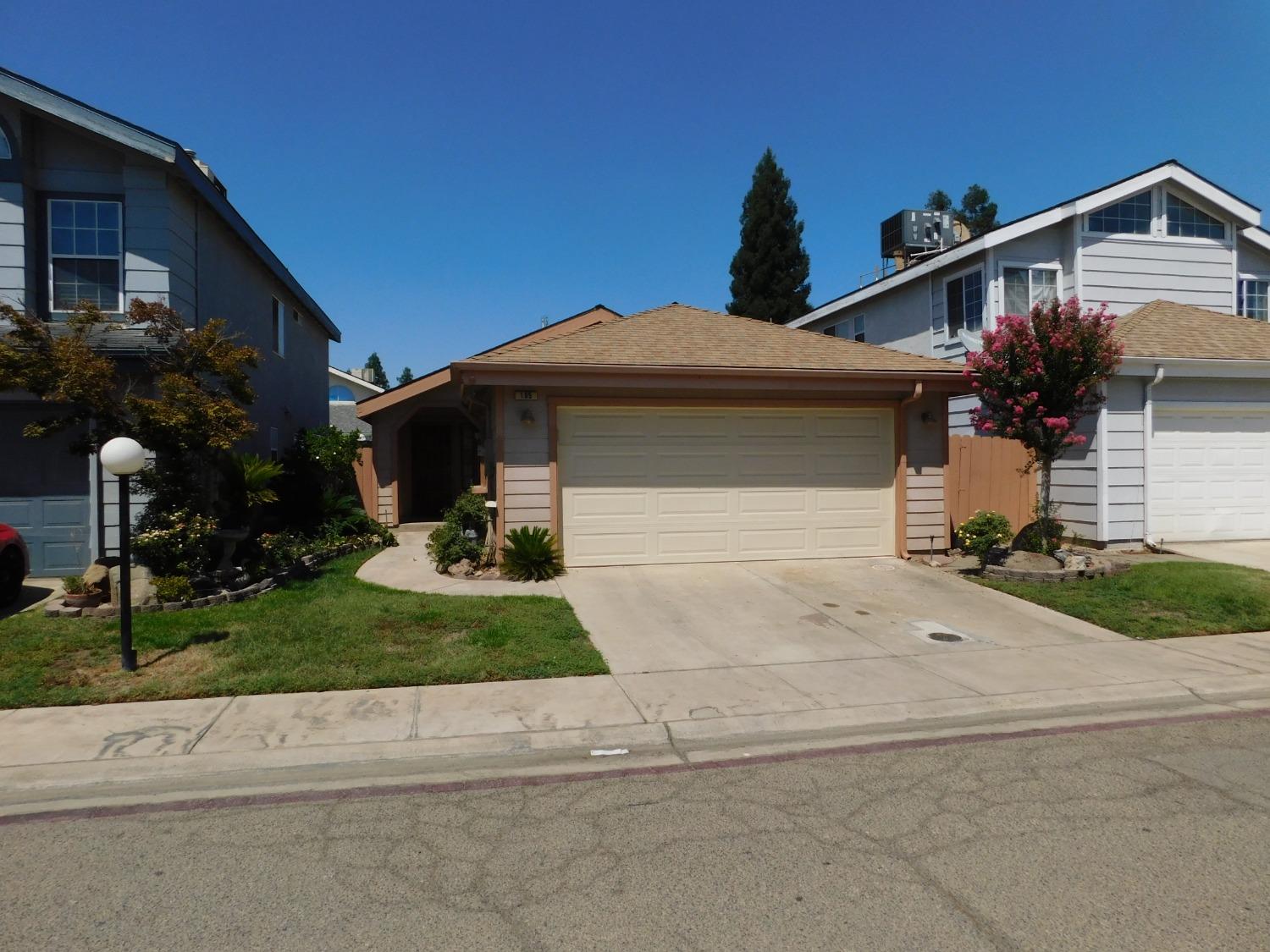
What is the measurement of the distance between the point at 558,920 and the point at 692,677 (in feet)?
11.0

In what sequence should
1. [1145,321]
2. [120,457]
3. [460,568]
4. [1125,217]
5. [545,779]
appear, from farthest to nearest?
1. [1125,217]
2. [1145,321]
3. [460,568]
4. [120,457]
5. [545,779]

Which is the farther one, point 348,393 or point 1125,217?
point 348,393

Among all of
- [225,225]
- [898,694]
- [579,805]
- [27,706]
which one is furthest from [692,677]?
[225,225]

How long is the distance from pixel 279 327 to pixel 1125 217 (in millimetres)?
16854

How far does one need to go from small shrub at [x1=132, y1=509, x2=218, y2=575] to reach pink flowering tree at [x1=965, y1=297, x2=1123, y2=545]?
9.80m

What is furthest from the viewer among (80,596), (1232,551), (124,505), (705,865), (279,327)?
(279,327)

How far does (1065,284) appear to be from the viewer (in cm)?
1512

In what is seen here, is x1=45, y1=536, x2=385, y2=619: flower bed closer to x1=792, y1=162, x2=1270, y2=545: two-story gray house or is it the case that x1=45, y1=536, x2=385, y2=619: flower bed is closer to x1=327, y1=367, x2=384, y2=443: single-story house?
x1=792, y1=162, x2=1270, y2=545: two-story gray house

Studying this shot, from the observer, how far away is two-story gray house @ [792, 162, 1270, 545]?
11984 mm

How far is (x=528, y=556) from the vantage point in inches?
388

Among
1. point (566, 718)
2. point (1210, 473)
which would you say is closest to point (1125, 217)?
point (1210, 473)

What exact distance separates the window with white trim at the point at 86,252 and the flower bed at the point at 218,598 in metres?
4.07

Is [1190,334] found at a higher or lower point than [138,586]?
higher

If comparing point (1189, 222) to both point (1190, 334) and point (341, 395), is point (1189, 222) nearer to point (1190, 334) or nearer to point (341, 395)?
point (1190, 334)
